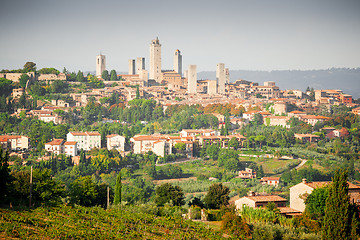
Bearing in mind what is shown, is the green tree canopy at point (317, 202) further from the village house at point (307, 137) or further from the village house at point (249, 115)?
the village house at point (249, 115)

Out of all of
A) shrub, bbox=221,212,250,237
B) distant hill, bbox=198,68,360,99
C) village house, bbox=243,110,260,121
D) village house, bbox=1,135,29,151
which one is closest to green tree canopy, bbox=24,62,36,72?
village house, bbox=1,135,29,151

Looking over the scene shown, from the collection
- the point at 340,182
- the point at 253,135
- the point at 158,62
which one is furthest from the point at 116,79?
the point at 340,182

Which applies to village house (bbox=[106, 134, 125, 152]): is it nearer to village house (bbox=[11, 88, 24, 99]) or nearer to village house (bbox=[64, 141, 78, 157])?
village house (bbox=[64, 141, 78, 157])

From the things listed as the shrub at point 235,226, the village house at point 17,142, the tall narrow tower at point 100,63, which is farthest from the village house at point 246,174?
the tall narrow tower at point 100,63

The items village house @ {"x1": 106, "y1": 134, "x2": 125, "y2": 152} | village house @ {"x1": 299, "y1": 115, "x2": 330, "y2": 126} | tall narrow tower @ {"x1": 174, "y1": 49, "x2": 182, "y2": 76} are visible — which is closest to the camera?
village house @ {"x1": 106, "y1": 134, "x2": 125, "y2": 152}

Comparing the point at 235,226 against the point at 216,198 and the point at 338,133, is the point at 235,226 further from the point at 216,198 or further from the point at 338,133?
the point at 338,133

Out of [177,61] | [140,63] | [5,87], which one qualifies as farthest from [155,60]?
[5,87]

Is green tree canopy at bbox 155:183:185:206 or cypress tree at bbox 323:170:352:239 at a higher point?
cypress tree at bbox 323:170:352:239
